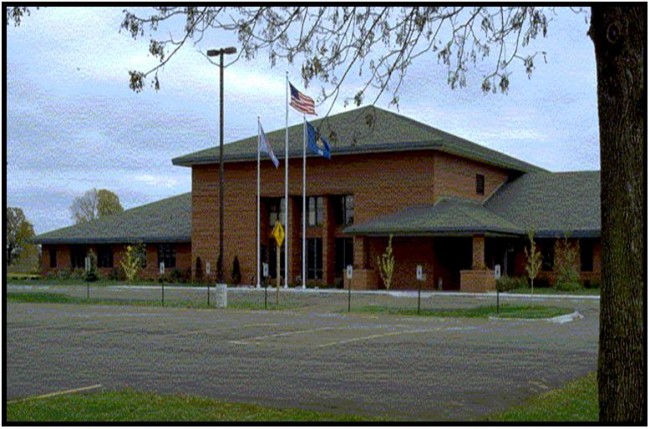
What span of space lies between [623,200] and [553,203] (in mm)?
41038

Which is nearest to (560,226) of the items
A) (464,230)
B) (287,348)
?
(464,230)

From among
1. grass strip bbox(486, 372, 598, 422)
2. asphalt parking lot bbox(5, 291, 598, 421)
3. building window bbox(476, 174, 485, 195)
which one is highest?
building window bbox(476, 174, 485, 195)

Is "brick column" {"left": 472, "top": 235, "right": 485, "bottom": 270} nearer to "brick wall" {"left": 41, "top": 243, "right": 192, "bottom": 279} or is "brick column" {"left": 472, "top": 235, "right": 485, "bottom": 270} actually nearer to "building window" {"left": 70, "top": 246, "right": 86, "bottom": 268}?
"brick wall" {"left": 41, "top": 243, "right": 192, "bottom": 279}

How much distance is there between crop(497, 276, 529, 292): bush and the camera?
41188 millimetres

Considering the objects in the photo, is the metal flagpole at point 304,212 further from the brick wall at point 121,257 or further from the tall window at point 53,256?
the tall window at point 53,256

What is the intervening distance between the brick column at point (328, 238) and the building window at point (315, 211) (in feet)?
2.10

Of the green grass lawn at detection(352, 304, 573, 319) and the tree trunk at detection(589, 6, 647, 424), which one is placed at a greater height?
the tree trunk at detection(589, 6, 647, 424)

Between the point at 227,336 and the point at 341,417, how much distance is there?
34.8 ft

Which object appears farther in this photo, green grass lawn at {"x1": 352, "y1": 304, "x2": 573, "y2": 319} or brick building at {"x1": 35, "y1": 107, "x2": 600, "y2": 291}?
brick building at {"x1": 35, "y1": 107, "x2": 600, "y2": 291}

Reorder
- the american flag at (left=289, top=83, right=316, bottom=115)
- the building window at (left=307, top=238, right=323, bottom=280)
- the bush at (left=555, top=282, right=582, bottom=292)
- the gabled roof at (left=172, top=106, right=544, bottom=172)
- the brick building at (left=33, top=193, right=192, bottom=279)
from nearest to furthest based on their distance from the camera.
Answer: the american flag at (left=289, top=83, right=316, bottom=115) < the bush at (left=555, top=282, right=582, bottom=292) < the gabled roof at (left=172, top=106, right=544, bottom=172) < the building window at (left=307, top=238, right=323, bottom=280) < the brick building at (left=33, top=193, right=192, bottom=279)

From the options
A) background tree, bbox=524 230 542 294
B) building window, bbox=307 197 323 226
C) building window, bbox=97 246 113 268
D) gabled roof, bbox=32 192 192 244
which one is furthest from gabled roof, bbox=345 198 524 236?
building window, bbox=97 246 113 268

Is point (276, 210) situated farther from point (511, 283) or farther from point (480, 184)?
point (511, 283)

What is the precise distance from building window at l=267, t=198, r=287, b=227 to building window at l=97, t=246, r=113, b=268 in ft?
42.0

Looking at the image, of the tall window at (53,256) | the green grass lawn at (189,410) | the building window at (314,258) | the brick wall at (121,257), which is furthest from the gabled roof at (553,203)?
the green grass lawn at (189,410)
